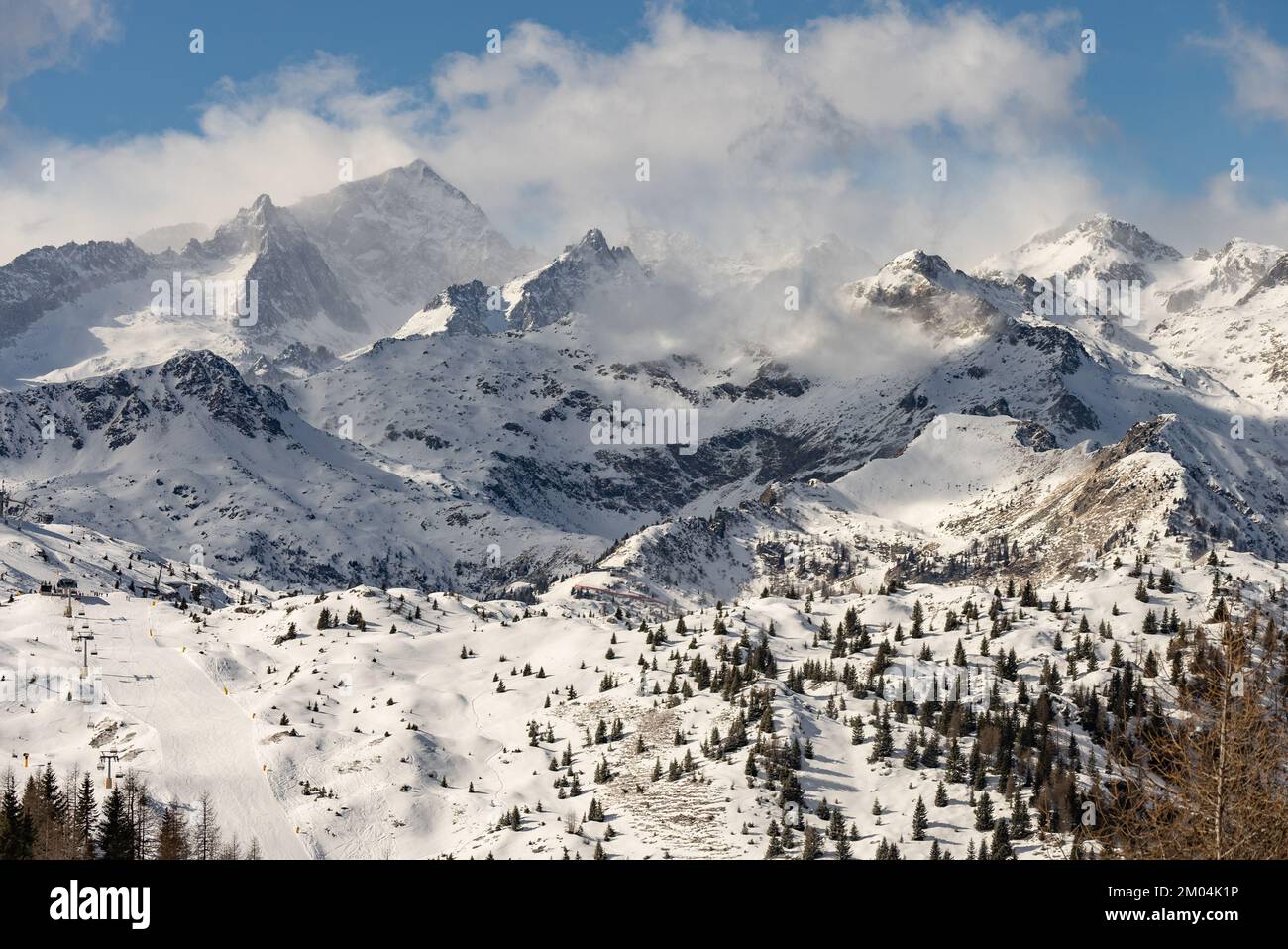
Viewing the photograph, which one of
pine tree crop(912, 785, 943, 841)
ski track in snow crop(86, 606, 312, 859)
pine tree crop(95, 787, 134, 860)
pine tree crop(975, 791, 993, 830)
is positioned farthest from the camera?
ski track in snow crop(86, 606, 312, 859)

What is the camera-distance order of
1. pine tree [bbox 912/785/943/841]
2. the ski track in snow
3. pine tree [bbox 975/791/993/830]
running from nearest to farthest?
pine tree [bbox 912/785/943/841], pine tree [bbox 975/791/993/830], the ski track in snow

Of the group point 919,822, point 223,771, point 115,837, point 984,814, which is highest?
point 223,771

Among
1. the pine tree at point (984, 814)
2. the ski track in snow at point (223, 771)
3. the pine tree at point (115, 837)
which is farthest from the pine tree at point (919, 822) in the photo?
the pine tree at point (115, 837)

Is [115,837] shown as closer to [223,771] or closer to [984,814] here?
[223,771]

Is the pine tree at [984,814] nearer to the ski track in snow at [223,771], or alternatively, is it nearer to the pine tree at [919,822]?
the pine tree at [919,822]

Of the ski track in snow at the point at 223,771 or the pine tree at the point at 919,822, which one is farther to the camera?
the ski track in snow at the point at 223,771

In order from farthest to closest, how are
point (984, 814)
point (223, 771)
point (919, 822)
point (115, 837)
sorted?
point (223, 771)
point (984, 814)
point (919, 822)
point (115, 837)

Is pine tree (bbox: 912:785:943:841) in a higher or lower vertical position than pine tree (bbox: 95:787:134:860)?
lower

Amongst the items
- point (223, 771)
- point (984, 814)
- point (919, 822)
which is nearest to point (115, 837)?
point (223, 771)

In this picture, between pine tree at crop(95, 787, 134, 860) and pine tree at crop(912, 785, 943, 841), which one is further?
pine tree at crop(912, 785, 943, 841)

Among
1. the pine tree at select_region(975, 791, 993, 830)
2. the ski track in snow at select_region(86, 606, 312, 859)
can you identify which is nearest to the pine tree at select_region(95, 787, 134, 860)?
the ski track in snow at select_region(86, 606, 312, 859)

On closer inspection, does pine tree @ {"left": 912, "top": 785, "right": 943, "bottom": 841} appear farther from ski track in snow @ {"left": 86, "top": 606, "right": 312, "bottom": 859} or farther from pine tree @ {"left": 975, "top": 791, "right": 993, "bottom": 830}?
ski track in snow @ {"left": 86, "top": 606, "right": 312, "bottom": 859}

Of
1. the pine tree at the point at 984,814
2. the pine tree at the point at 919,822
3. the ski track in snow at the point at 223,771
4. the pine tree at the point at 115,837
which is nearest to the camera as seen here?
the pine tree at the point at 115,837

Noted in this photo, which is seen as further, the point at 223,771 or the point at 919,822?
the point at 223,771
